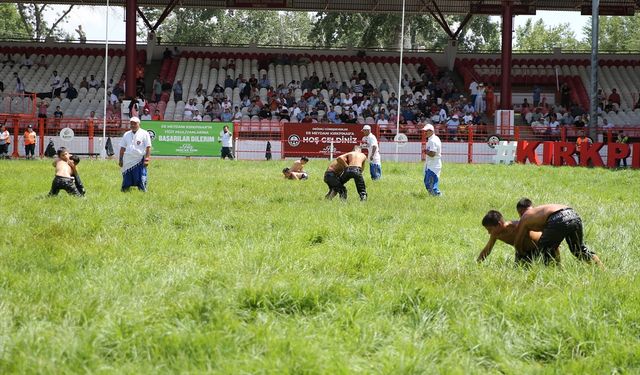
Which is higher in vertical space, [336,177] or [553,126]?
[553,126]

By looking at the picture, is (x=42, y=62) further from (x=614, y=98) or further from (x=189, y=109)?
(x=614, y=98)

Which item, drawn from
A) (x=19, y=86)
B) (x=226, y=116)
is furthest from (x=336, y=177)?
(x=19, y=86)

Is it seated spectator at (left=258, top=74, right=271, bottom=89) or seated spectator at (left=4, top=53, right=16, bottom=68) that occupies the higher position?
seated spectator at (left=4, top=53, right=16, bottom=68)

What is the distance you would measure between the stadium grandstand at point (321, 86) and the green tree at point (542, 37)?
153ft

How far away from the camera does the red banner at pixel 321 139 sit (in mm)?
31219

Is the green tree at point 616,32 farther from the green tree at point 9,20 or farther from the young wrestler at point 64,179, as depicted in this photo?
the young wrestler at point 64,179

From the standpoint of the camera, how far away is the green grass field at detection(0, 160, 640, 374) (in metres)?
4.80

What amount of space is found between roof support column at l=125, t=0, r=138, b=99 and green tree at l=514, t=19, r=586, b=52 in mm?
63390

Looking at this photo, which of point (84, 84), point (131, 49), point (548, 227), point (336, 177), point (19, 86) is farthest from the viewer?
point (84, 84)

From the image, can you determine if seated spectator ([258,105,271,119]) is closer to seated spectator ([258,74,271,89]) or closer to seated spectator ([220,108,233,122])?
seated spectator ([220,108,233,122])

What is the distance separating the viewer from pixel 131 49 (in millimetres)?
36031

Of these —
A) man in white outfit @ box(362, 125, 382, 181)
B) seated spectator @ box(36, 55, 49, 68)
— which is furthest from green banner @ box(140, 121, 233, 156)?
seated spectator @ box(36, 55, 49, 68)

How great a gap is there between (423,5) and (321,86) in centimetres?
755

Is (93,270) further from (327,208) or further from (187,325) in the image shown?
(327,208)
